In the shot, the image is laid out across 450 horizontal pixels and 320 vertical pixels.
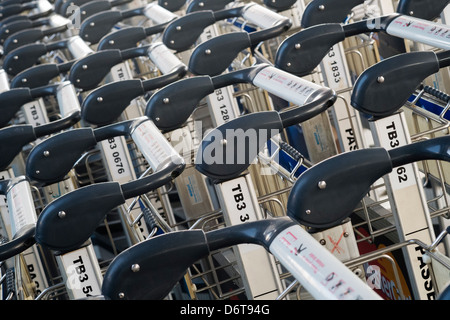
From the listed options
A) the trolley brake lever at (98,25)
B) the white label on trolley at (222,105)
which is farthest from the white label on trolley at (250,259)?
the trolley brake lever at (98,25)

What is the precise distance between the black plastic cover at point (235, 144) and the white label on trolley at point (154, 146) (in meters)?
0.14

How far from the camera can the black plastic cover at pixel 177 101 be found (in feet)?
9.69

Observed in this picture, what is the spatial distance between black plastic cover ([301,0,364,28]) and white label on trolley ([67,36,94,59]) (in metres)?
1.78

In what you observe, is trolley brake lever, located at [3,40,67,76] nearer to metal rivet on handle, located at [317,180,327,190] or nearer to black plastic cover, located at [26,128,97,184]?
black plastic cover, located at [26,128,97,184]

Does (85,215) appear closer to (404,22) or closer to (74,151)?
(74,151)

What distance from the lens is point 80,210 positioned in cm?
220

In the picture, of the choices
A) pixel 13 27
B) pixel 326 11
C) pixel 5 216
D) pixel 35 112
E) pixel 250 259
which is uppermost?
pixel 13 27

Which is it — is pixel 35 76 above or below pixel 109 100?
above

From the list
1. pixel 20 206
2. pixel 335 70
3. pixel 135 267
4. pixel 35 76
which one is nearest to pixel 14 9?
pixel 35 76

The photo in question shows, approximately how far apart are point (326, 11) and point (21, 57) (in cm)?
268

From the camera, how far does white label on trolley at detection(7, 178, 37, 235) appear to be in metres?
2.45

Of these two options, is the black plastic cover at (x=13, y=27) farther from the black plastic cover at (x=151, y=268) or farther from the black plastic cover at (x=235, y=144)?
the black plastic cover at (x=151, y=268)

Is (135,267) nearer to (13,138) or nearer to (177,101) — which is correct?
(177,101)

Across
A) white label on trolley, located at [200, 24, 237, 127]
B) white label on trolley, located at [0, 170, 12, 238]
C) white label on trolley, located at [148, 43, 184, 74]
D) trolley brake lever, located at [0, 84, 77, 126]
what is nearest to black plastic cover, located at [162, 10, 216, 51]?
white label on trolley, located at [148, 43, 184, 74]
